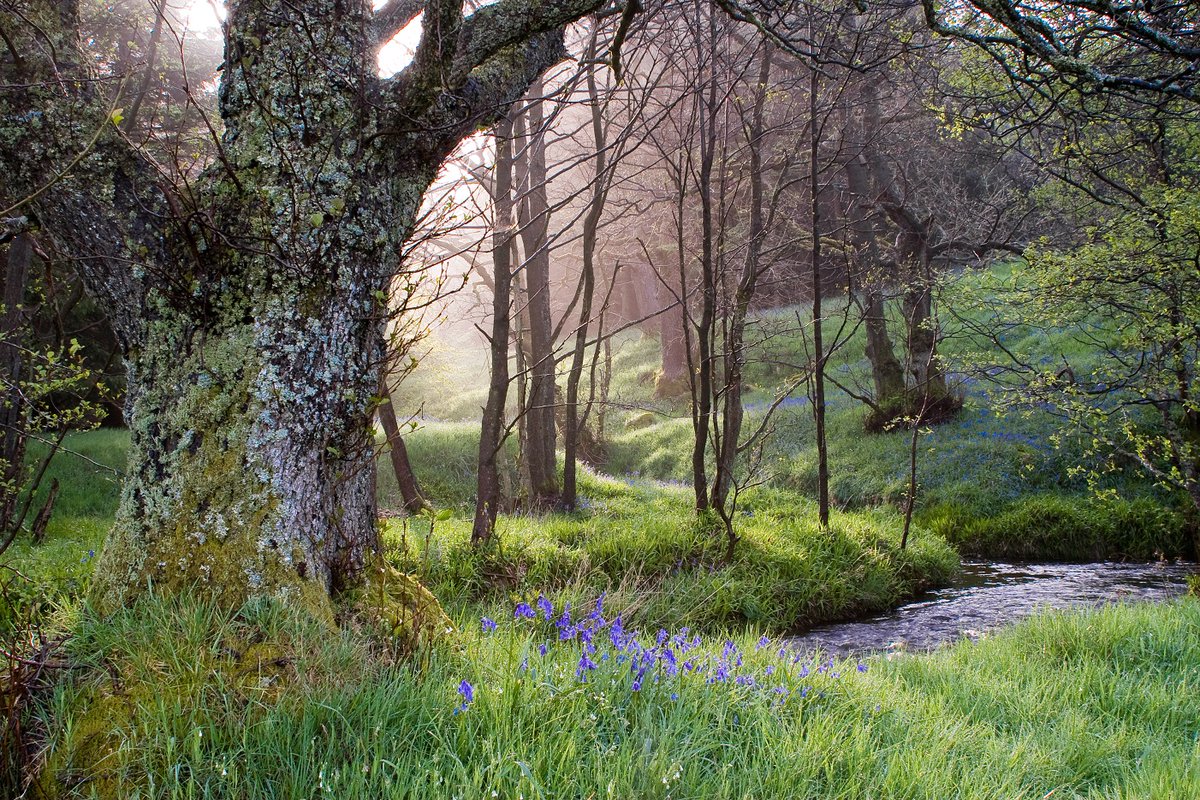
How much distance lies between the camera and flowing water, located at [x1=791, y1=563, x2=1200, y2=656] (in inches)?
247

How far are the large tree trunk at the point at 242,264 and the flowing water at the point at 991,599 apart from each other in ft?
14.5

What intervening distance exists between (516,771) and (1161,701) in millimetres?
3835

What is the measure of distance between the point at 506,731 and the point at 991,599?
6653 millimetres

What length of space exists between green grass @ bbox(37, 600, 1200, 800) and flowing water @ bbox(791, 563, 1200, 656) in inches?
94.6

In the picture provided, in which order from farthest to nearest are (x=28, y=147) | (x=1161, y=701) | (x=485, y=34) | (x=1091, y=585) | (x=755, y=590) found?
(x=1091, y=585) → (x=755, y=590) → (x=1161, y=701) → (x=485, y=34) → (x=28, y=147)

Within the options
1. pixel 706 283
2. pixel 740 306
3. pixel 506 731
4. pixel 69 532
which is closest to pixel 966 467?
pixel 740 306

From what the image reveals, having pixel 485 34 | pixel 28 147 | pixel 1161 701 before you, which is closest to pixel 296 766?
pixel 28 147

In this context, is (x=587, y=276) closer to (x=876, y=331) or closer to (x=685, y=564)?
(x=685, y=564)

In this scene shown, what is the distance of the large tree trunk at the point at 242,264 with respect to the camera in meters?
2.96

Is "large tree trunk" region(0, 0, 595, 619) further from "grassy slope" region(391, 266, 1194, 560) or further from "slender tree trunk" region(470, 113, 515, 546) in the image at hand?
"grassy slope" region(391, 266, 1194, 560)

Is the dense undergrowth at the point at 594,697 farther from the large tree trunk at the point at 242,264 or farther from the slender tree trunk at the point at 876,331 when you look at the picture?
the slender tree trunk at the point at 876,331

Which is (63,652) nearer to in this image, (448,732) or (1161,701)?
(448,732)

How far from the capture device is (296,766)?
90.3 inches

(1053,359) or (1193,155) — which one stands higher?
(1193,155)
